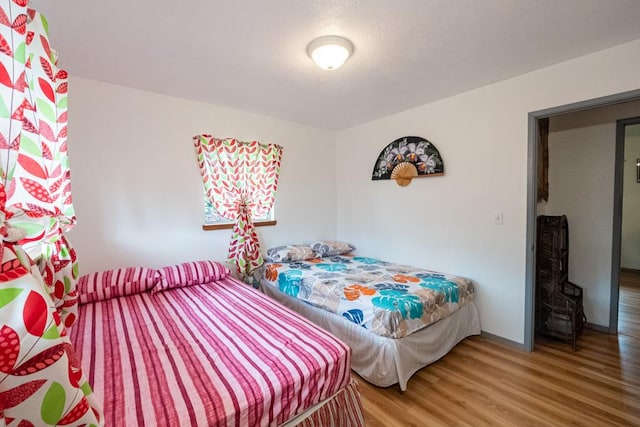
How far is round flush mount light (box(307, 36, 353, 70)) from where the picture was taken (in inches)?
68.3

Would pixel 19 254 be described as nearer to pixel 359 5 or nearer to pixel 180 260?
pixel 359 5

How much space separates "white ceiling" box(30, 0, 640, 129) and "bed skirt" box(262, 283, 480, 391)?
205 centimetres

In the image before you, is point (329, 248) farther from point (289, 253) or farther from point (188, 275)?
point (188, 275)

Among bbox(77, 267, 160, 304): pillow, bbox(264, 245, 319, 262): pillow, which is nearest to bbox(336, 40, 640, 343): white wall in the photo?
bbox(264, 245, 319, 262): pillow

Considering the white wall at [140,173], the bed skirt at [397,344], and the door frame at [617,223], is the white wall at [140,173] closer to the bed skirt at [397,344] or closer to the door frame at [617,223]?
the bed skirt at [397,344]

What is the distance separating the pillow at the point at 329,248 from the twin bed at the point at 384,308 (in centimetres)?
40

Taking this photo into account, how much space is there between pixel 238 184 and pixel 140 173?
0.93 meters

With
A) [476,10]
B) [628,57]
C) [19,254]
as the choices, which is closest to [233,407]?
[19,254]

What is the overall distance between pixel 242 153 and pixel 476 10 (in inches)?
→ 95.5

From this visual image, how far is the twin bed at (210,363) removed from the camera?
1.03 meters

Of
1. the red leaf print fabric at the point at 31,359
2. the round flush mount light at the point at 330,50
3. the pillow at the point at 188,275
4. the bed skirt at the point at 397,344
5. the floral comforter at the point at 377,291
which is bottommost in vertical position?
the bed skirt at the point at 397,344

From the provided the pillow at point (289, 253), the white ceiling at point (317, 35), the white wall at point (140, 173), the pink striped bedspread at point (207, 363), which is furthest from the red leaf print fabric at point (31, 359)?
the pillow at point (289, 253)

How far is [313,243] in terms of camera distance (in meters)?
3.69

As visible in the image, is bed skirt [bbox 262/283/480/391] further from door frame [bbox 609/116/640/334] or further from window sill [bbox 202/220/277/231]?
door frame [bbox 609/116/640/334]
